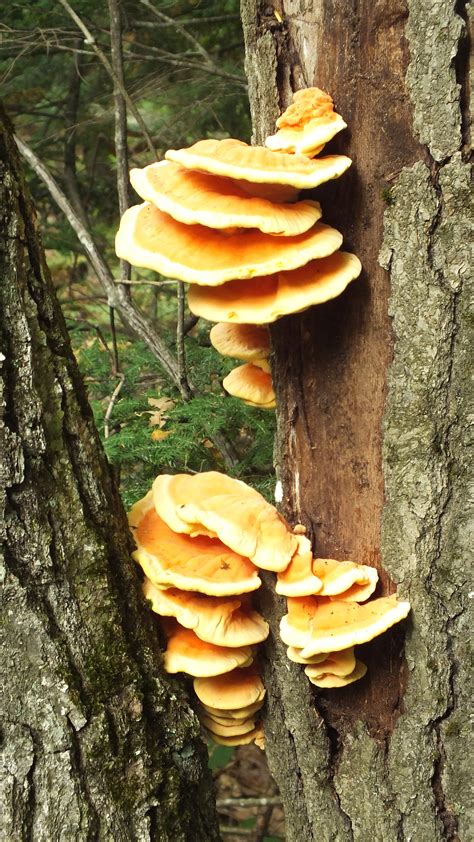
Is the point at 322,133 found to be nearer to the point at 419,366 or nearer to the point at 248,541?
the point at 419,366

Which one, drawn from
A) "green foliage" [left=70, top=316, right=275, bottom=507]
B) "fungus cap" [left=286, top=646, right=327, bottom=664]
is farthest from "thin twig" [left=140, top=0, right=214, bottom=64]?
"fungus cap" [left=286, top=646, right=327, bottom=664]

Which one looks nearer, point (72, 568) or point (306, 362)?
point (72, 568)

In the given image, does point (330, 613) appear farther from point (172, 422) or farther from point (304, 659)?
point (172, 422)

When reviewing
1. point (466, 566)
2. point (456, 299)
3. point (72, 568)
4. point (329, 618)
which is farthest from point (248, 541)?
point (456, 299)

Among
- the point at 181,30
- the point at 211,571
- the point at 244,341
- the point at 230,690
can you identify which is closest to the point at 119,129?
the point at 181,30

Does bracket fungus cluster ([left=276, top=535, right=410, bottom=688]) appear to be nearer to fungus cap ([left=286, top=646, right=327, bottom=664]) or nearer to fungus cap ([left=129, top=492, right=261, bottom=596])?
fungus cap ([left=286, top=646, right=327, bottom=664])

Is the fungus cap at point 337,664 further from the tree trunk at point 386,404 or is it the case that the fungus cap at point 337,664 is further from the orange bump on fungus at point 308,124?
the orange bump on fungus at point 308,124

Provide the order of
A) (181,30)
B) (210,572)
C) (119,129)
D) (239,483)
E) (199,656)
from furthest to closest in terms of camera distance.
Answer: (181,30) → (119,129) → (239,483) → (199,656) → (210,572)
